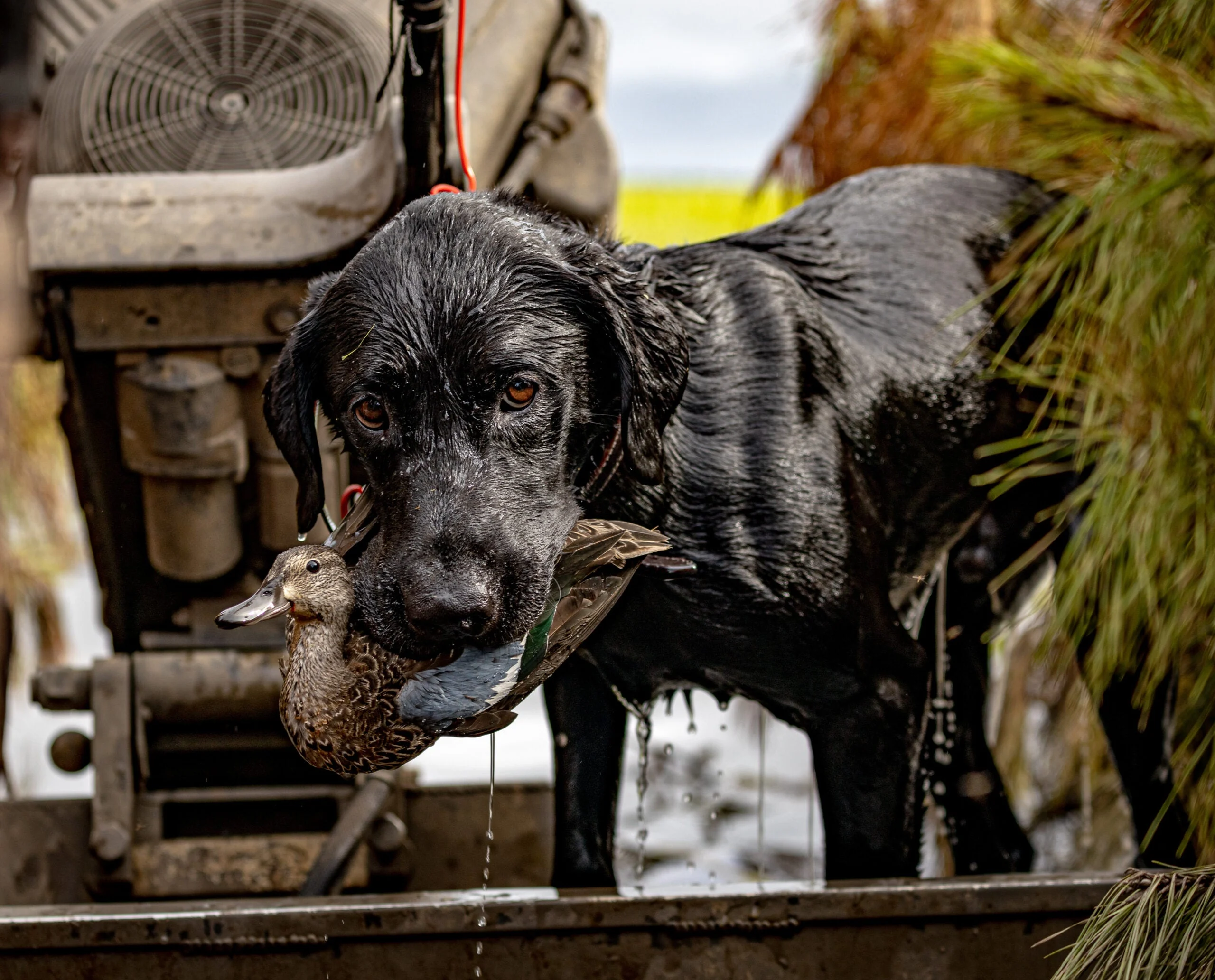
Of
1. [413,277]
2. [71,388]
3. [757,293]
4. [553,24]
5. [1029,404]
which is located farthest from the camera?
[553,24]

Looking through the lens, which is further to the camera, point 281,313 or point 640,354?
point 281,313

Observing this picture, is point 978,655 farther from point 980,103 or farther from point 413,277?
point 413,277

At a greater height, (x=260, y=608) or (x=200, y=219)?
(x=200, y=219)

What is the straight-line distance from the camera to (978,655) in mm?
2857

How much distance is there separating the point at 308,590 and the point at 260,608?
0.06 metres

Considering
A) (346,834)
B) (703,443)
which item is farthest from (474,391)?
(346,834)

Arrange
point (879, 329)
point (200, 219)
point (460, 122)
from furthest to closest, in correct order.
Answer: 1. point (200, 219)
2. point (879, 329)
3. point (460, 122)

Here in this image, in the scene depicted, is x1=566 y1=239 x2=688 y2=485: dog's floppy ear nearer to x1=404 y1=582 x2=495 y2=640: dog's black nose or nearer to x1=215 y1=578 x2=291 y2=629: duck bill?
x1=404 y1=582 x2=495 y2=640: dog's black nose

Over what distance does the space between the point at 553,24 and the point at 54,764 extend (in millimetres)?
1774

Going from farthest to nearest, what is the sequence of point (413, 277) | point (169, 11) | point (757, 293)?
1. point (169, 11)
2. point (757, 293)
3. point (413, 277)

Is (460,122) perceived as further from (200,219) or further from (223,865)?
(223,865)

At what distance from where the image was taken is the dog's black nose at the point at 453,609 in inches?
61.4

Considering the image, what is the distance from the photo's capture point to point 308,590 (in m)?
1.69

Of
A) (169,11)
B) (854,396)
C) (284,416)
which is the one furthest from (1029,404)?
(169,11)
